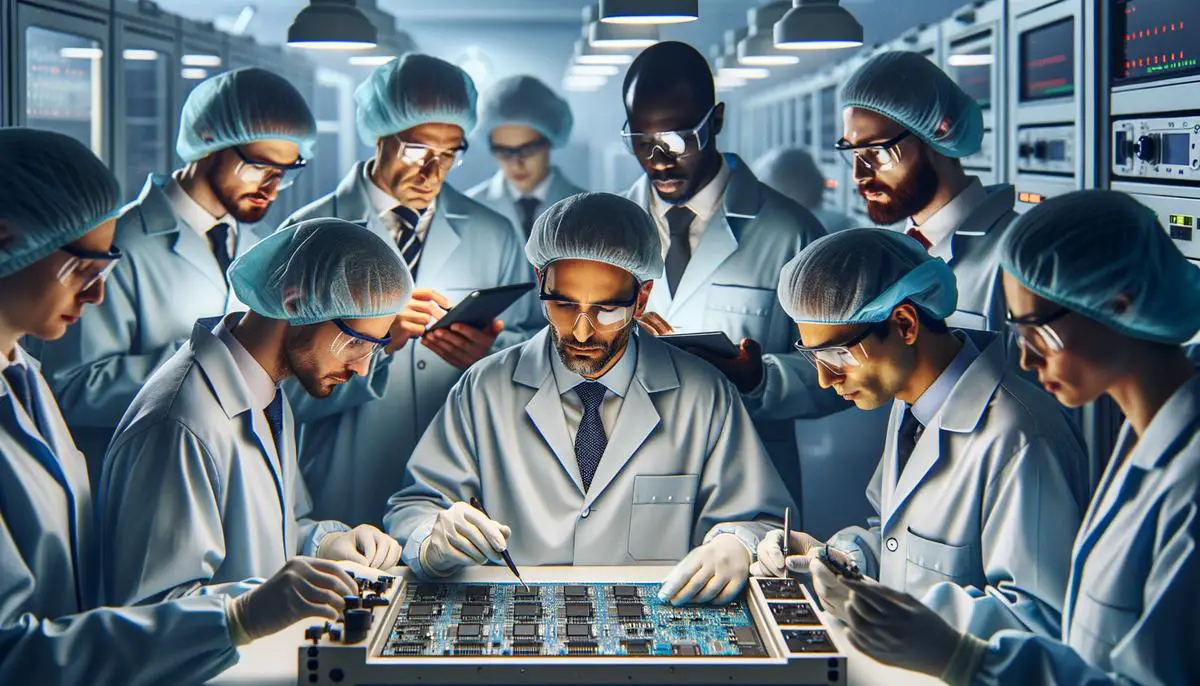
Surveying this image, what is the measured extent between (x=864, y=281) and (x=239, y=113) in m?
1.69

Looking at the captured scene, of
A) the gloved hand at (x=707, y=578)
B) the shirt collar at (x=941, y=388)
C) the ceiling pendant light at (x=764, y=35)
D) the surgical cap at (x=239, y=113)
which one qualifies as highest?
the ceiling pendant light at (x=764, y=35)

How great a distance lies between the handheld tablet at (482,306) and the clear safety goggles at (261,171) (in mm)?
578

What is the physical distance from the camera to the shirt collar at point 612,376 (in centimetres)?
247

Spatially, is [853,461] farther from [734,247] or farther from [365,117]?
[365,117]

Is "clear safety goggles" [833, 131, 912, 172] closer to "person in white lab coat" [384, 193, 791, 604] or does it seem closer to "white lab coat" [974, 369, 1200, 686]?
"person in white lab coat" [384, 193, 791, 604]

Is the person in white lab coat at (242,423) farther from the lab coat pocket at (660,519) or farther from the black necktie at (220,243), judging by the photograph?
the black necktie at (220,243)

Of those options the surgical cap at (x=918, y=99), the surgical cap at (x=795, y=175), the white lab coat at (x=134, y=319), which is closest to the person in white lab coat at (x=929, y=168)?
the surgical cap at (x=918, y=99)

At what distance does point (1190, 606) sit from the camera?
1.48 metres

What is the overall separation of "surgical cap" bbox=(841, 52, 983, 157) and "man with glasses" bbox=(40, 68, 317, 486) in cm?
144

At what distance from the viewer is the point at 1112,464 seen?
170 centimetres

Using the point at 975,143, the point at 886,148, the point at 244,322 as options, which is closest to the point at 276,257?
the point at 244,322

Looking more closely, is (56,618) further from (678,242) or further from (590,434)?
(678,242)

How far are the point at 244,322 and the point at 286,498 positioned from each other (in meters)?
0.35

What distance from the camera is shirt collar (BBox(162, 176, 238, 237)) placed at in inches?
116
